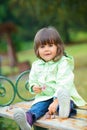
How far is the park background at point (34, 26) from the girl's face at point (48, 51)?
657 centimetres

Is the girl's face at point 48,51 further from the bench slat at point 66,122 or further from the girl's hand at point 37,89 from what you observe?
the bench slat at point 66,122

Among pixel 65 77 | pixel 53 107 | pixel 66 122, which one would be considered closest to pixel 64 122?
pixel 66 122

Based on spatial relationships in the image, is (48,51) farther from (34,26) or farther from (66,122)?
(34,26)

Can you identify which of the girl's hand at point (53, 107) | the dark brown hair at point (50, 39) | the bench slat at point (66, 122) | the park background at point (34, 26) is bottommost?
the bench slat at point (66, 122)

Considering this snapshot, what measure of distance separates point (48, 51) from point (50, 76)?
216mm

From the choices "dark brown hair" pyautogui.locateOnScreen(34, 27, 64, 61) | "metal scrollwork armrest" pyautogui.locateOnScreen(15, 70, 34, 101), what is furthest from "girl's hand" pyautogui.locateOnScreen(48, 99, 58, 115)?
"metal scrollwork armrest" pyautogui.locateOnScreen(15, 70, 34, 101)

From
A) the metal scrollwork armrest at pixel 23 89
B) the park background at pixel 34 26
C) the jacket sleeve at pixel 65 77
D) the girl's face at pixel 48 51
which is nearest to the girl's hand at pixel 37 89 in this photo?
the jacket sleeve at pixel 65 77

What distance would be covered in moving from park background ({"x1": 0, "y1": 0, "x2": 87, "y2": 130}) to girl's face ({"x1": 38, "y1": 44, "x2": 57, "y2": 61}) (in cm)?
657

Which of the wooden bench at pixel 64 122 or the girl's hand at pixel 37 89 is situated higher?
the girl's hand at pixel 37 89

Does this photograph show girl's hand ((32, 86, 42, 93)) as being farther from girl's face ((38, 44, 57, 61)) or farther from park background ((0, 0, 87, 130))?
park background ((0, 0, 87, 130))

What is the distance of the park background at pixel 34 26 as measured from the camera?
1139 centimetres

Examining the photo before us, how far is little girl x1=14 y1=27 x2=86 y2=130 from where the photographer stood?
3.53 metres

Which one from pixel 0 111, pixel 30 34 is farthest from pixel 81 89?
pixel 30 34

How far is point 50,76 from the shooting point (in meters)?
3.63
